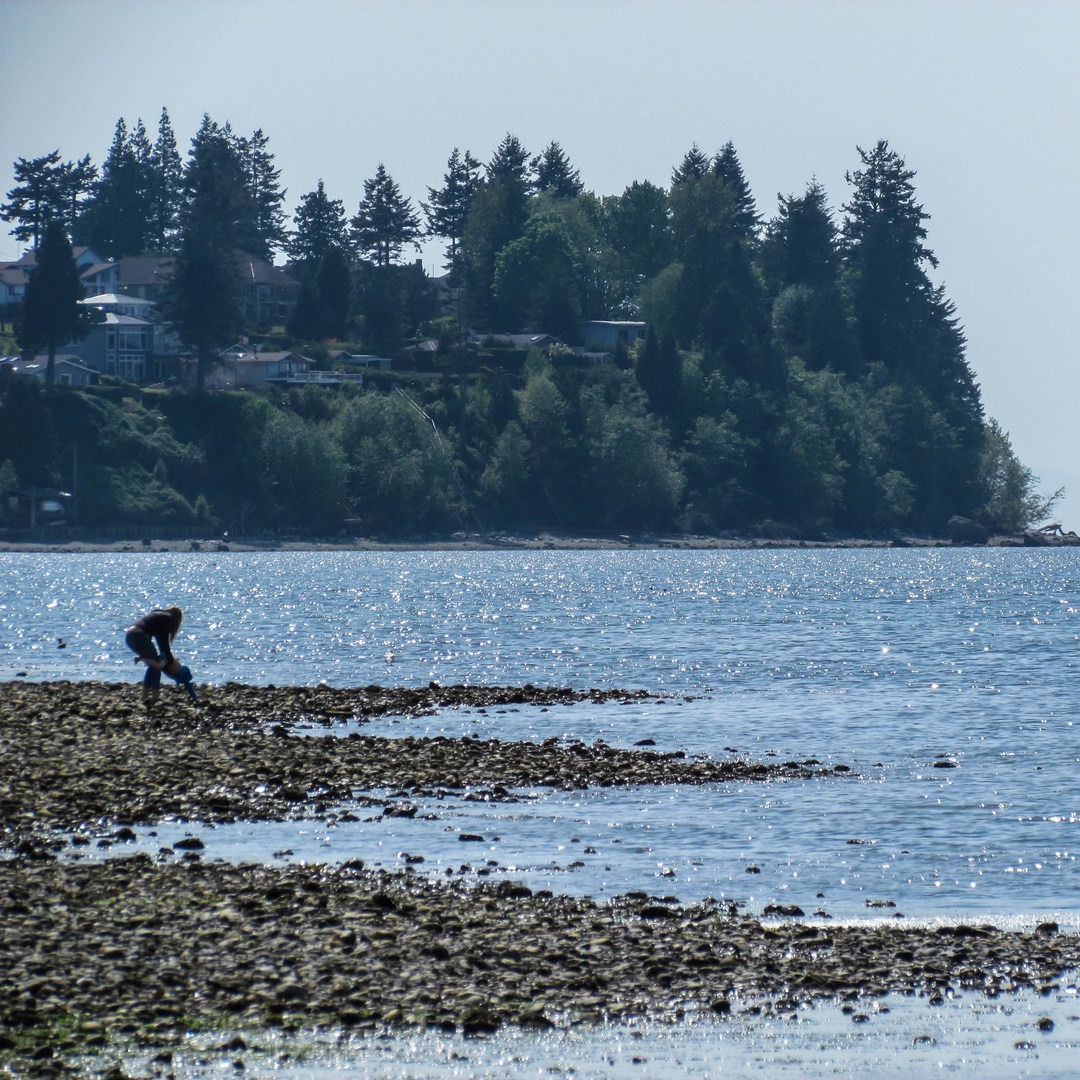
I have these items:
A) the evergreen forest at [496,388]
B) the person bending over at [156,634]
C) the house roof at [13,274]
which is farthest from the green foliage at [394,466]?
the person bending over at [156,634]

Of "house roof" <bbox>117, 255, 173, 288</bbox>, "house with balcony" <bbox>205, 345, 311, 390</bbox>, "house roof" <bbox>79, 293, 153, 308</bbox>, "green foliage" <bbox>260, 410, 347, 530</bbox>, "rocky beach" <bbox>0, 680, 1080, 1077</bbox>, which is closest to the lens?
"rocky beach" <bbox>0, 680, 1080, 1077</bbox>

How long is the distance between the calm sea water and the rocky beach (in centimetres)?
126

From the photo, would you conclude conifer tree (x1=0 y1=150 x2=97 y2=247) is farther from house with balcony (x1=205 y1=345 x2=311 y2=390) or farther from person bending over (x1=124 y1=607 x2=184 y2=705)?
person bending over (x1=124 y1=607 x2=184 y2=705)

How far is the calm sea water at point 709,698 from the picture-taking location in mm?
21469

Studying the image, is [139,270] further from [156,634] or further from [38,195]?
[156,634]

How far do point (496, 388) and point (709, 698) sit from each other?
12549cm

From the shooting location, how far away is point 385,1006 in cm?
1441

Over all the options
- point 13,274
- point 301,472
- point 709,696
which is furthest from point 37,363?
point 709,696

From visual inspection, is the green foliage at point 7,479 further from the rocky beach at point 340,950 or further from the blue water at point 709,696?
the rocky beach at point 340,950

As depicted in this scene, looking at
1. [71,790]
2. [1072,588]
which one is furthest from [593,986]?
[1072,588]

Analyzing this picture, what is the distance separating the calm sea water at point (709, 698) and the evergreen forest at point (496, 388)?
92.7 feet

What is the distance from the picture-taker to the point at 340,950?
51.5 ft

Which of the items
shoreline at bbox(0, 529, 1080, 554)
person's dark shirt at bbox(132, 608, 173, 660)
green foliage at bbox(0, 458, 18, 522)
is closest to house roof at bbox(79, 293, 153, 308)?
shoreline at bbox(0, 529, 1080, 554)

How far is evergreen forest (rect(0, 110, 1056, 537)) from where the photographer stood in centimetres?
15412
